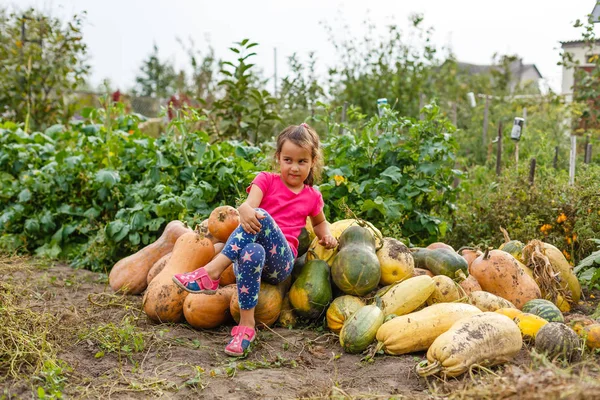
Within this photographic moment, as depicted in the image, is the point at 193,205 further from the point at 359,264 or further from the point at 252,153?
the point at 359,264

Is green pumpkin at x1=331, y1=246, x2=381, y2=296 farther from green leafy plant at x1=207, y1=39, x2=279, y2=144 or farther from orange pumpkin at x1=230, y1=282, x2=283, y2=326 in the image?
green leafy plant at x1=207, y1=39, x2=279, y2=144

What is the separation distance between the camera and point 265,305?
3.49 metres

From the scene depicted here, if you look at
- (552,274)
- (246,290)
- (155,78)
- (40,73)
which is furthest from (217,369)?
(155,78)

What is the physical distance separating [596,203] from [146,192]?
3.72 meters

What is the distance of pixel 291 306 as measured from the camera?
3678mm

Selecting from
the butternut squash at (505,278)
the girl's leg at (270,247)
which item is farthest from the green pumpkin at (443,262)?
the girl's leg at (270,247)

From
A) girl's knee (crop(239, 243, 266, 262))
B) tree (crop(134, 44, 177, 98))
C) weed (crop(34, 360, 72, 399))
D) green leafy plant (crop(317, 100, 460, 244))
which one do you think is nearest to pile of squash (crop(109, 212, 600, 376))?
girl's knee (crop(239, 243, 266, 262))

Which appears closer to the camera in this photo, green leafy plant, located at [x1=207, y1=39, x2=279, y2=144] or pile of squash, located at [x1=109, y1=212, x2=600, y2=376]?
pile of squash, located at [x1=109, y1=212, x2=600, y2=376]

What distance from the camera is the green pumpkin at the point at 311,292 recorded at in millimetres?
3504

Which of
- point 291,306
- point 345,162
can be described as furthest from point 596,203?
point 291,306

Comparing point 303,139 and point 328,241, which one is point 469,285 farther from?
point 303,139

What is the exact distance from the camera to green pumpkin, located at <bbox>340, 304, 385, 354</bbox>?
10.2ft

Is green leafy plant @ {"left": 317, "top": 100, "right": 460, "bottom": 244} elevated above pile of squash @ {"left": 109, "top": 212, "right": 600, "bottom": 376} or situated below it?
above

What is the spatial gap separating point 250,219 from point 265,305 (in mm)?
589
